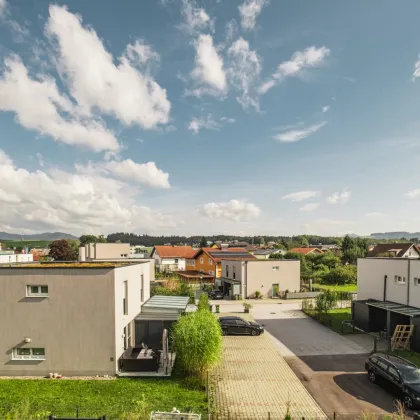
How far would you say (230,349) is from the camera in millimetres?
20156

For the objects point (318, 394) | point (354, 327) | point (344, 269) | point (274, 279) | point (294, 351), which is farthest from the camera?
point (344, 269)

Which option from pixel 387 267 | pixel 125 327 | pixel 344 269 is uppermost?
pixel 387 267

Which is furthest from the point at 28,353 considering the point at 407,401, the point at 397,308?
the point at 397,308

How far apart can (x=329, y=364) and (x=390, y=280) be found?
10592mm

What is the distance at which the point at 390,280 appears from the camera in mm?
24797

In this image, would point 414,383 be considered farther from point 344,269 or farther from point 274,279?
point 344,269

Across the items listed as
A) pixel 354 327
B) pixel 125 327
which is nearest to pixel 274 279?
pixel 354 327

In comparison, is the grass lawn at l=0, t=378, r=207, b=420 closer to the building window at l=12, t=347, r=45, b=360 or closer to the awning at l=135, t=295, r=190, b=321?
the building window at l=12, t=347, r=45, b=360

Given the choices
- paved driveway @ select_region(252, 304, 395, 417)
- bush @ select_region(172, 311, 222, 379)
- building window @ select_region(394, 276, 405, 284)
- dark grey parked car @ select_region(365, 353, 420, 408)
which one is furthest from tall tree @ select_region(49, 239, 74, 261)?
dark grey parked car @ select_region(365, 353, 420, 408)

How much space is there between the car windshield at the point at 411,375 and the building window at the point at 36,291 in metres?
16.2

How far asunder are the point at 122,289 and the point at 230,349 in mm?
8046

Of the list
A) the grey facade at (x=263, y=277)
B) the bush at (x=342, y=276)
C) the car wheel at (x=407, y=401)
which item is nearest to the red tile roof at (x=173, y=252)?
the bush at (x=342, y=276)

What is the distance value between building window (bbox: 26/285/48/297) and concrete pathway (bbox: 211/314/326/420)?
29.4 feet

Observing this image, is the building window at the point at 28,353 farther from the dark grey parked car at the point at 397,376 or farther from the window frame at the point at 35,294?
the dark grey parked car at the point at 397,376
